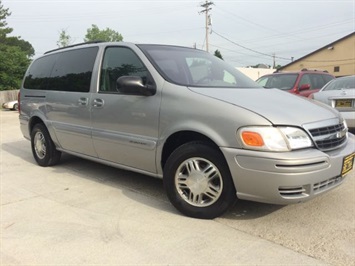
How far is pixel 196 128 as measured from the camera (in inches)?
135

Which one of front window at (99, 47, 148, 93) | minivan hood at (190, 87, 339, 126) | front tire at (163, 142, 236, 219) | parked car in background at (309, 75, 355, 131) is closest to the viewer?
minivan hood at (190, 87, 339, 126)

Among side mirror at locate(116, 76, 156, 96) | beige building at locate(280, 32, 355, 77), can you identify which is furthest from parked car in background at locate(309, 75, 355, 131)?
beige building at locate(280, 32, 355, 77)

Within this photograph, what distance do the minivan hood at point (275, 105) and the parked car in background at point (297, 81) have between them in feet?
15.5

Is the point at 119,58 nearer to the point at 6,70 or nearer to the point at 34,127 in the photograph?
the point at 34,127

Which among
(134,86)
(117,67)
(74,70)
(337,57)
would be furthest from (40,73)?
(337,57)

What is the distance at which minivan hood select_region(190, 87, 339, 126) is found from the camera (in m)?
3.16

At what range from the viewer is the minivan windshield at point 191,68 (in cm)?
392

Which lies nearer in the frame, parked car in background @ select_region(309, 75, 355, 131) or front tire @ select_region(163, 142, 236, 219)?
front tire @ select_region(163, 142, 236, 219)

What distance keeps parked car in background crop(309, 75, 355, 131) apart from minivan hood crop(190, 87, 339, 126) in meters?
3.35

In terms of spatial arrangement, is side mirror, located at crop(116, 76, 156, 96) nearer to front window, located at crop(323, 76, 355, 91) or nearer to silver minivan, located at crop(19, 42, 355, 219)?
silver minivan, located at crop(19, 42, 355, 219)

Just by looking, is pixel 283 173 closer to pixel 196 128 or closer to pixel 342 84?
pixel 196 128

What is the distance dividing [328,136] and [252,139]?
2.56 ft

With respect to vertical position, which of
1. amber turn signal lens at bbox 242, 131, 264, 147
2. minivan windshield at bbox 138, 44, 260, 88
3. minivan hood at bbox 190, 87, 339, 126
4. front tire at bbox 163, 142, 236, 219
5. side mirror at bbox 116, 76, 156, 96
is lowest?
front tire at bbox 163, 142, 236, 219

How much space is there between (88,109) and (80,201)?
117 centimetres
